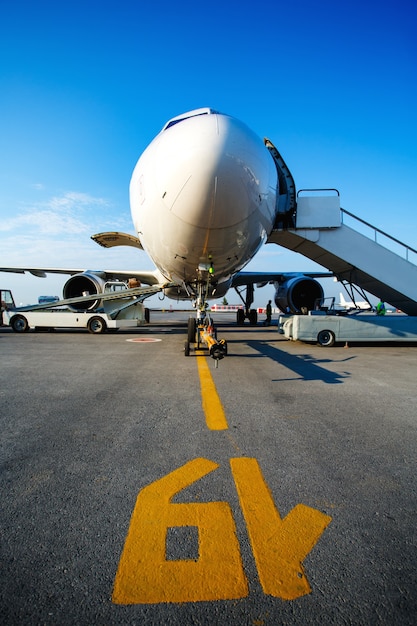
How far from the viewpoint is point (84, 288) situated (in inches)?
568

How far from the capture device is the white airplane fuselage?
4.11 meters

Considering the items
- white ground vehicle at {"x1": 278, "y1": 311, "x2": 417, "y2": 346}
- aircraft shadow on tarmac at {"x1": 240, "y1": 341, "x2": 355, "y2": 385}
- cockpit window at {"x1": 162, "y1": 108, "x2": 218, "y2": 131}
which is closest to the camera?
cockpit window at {"x1": 162, "y1": 108, "x2": 218, "y2": 131}

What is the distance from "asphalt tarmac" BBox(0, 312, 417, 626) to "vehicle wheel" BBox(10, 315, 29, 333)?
1029 cm

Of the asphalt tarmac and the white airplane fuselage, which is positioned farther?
the white airplane fuselage

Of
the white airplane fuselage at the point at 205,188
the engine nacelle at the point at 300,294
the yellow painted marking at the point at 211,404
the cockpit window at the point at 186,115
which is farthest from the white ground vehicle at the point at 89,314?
the yellow painted marking at the point at 211,404

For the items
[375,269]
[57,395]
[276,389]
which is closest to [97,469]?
[57,395]

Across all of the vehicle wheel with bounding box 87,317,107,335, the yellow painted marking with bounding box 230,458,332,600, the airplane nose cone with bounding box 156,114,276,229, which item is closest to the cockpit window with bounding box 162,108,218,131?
the airplane nose cone with bounding box 156,114,276,229

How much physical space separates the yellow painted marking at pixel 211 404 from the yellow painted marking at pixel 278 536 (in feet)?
3.17

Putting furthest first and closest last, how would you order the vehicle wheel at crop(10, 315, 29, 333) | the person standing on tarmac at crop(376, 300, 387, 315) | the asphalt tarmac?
the vehicle wheel at crop(10, 315, 29, 333)
the person standing on tarmac at crop(376, 300, 387, 315)
the asphalt tarmac

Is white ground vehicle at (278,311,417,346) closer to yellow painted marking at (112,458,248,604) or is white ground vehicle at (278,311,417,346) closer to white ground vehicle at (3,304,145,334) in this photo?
white ground vehicle at (3,304,145,334)

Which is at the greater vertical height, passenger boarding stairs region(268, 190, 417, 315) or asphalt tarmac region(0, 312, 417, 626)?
passenger boarding stairs region(268, 190, 417, 315)

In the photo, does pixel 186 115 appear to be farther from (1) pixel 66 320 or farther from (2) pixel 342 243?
(1) pixel 66 320

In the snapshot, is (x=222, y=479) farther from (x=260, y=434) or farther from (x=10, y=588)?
(x=10, y=588)

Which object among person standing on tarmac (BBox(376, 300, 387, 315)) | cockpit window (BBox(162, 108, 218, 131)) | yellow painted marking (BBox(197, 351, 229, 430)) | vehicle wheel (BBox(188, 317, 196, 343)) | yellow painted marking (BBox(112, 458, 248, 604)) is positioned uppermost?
cockpit window (BBox(162, 108, 218, 131))
